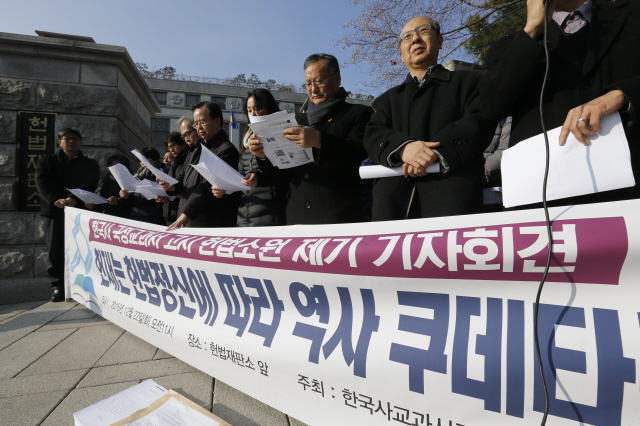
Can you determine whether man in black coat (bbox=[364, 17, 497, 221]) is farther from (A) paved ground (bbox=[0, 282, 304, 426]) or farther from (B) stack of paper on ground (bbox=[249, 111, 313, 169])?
(A) paved ground (bbox=[0, 282, 304, 426])

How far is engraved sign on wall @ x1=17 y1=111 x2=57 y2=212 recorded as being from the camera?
17.6 ft

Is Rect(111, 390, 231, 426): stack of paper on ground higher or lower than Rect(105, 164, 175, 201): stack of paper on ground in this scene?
lower

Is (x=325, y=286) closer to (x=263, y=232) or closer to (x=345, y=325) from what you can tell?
(x=345, y=325)

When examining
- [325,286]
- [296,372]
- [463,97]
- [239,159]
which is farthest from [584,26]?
[239,159]

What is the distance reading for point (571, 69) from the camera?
4.65 ft

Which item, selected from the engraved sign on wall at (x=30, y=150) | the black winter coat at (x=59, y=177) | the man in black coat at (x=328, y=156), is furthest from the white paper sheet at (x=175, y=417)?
the engraved sign on wall at (x=30, y=150)

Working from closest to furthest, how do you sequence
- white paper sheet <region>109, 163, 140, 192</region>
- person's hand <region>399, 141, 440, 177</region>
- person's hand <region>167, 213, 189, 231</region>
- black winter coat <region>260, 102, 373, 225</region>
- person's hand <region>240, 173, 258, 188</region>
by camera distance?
person's hand <region>399, 141, 440, 177</region> → black winter coat <region>260, 102, 373, 225</region> → person's hand <region>240, 173, 258, 188</region> → person's hand <region>167, 213, 189, 231</region> → white paper sheet <region>109, 163, 140, 192</region>

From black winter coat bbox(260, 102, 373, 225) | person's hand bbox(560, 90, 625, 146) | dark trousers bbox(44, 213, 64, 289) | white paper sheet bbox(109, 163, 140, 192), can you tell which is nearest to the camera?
person's hand bbox(560, 90, 625, 146)

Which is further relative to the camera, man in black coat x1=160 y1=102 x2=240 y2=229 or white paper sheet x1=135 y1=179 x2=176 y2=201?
white paper sheet x1=135 y1=179 x2=176 y2=201

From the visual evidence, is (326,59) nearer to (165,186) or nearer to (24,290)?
(165,186)

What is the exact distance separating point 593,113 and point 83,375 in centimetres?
301

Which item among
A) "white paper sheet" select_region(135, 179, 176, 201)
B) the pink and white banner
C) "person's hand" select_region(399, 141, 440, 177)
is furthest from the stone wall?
"person's hand" select_region(399, 141, 440, 177)

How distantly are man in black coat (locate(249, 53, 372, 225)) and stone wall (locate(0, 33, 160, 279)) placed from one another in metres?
4.73

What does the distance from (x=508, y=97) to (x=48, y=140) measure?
6492 mm
